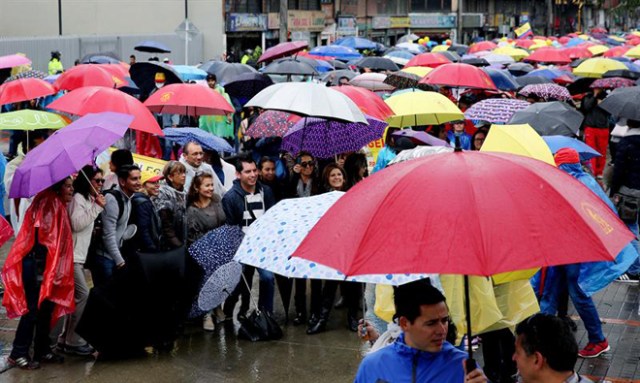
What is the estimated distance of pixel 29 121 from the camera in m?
9.99

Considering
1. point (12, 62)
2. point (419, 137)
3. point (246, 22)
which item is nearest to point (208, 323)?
point (419, 137)

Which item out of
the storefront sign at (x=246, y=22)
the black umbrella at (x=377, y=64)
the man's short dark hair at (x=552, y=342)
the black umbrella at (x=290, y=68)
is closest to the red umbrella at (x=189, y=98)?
the black umbrella at (x=290, y=68)

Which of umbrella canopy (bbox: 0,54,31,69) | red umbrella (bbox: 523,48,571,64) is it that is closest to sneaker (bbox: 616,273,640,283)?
umbrella canopy (bbox: 0,54,31,69)

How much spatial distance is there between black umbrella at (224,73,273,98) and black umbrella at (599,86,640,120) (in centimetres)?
600

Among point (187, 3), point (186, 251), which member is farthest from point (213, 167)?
point (187, 3)

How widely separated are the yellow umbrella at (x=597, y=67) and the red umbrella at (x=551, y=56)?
3439 millimetres

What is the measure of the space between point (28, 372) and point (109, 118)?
6.77 ft

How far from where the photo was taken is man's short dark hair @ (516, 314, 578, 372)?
3.79 meters

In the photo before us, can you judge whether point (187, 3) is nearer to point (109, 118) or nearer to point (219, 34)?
point (219, 34)

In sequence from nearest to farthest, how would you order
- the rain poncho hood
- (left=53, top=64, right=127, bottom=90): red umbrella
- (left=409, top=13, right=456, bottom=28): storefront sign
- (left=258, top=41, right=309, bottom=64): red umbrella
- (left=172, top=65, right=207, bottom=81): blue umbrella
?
the rain poncho hood → (left=53, top=64, right=127, bottom=90): red umbrella → (left=258, top=41, right=309, bottom=64): red umbrella → (left=172, top=65, right=207, bottom=81): blue umbrella → (left=409, top=13, right=456, bottom=28): storefront sign

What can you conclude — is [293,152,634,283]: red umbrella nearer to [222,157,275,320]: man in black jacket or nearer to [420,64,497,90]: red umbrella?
[222,157,275,320]: man in black jacket

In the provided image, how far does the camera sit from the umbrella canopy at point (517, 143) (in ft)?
26.1

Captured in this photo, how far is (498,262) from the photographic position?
346cm

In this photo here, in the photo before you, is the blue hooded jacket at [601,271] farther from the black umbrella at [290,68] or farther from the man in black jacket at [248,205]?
the black umbrella at [290,68]
